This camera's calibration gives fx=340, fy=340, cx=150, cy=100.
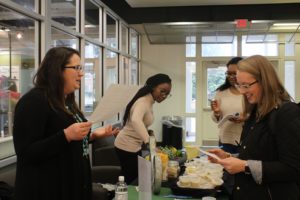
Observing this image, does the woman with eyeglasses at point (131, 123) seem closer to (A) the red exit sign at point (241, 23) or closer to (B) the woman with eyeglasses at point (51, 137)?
(B) the woman with eyeglasses at point (51, 137)

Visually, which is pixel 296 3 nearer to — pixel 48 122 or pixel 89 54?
pixel 89 54

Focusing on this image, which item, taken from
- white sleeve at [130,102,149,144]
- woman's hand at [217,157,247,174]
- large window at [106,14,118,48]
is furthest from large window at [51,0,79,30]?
woman's hand at [217,157,247,174]

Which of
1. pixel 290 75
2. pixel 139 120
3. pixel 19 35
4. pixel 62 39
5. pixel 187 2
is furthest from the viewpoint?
pixel 290 75

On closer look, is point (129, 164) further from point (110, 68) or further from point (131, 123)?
point (110, 68)

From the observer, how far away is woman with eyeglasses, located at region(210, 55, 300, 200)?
1.46 metres

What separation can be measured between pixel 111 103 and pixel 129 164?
1460 millimetres

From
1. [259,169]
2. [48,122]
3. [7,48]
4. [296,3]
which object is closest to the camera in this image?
[259,169]

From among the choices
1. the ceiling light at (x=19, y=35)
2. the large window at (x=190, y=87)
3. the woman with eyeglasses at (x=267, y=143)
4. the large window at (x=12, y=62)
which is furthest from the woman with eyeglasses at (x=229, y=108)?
the large window at (x=190, y=87)

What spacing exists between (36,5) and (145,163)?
8.46 ft

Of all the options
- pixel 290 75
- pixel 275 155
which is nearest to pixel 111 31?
pixel 290 75

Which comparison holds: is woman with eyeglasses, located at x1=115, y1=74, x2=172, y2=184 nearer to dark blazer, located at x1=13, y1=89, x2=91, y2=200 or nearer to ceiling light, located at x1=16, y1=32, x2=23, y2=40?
dark blazer, located at x1=13, y1=89, x2=91, y2=200

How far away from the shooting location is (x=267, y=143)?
4.98ft

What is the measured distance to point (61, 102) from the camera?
1.70 meters

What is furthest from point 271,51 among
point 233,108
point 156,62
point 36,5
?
point 36,5
